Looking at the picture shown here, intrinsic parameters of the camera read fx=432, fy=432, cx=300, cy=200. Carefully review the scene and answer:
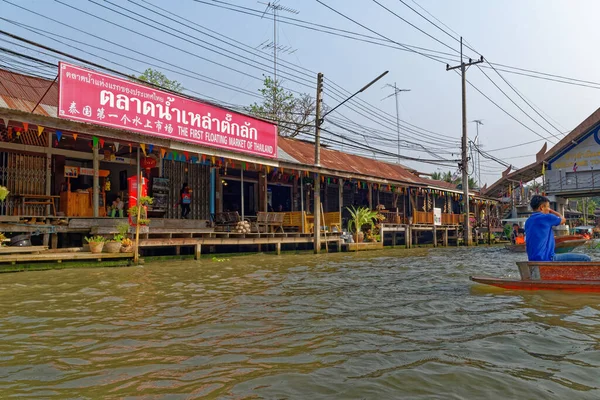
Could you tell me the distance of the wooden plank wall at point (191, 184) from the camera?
15336mm

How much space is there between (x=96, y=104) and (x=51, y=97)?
529 cm

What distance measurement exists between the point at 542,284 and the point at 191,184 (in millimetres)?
12175

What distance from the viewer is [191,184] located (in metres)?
15.8

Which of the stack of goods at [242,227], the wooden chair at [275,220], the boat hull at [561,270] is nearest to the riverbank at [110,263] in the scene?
the stack of goods at [242,227]

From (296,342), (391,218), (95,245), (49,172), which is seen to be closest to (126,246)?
(95,245)

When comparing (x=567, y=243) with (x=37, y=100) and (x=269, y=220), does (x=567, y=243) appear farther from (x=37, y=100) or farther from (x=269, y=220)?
(x=37, y=100)

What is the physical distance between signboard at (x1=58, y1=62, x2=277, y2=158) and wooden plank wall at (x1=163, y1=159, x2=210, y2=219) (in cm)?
312

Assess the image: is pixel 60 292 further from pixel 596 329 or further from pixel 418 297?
pixel 596 329

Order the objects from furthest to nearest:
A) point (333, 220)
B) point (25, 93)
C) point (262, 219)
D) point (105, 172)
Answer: point (333, 220) → point (262, 219) → point (105, 172) → point (25, 93)

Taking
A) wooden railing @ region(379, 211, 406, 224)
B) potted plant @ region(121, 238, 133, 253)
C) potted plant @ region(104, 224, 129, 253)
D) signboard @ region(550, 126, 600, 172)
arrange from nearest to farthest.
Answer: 1. potted plant @ region(104, 224, 129, 253)
2. potted plant @ region(121, 238, 133, 253)
3. wooden railing @ region(379, 211, 406, 224)
4. signboard @ region(550, 126, 600, 172)

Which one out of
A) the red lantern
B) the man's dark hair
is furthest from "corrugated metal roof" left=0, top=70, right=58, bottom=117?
the man's dark hair

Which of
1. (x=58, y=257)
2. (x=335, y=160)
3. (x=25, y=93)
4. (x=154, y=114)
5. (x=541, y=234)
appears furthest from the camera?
(x=335, y=160)

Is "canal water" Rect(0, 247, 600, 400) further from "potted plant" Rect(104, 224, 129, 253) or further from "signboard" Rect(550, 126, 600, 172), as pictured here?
"signboard" Rect(550, 126, 600, 172)

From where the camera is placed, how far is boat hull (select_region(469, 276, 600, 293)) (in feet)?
20.5
